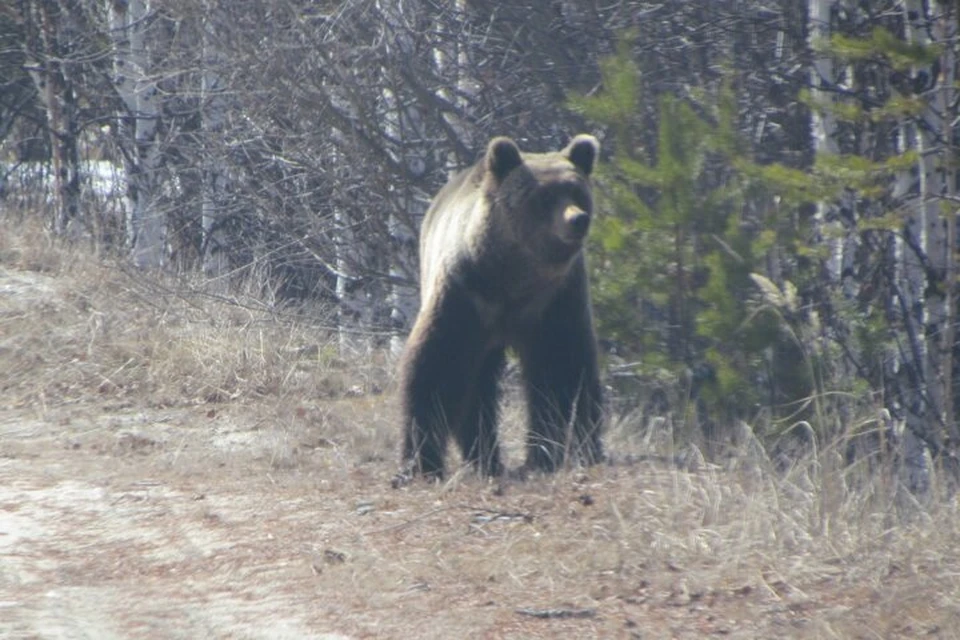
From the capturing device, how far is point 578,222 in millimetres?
6867

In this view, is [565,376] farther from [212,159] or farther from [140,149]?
[140,149]

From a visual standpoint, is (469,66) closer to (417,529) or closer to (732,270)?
(732,270)

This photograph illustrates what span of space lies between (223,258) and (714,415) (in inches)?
320

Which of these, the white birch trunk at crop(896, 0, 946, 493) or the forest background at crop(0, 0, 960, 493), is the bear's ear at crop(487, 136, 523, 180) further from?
the white birch trunk at crop(896, 0, 946, 493)

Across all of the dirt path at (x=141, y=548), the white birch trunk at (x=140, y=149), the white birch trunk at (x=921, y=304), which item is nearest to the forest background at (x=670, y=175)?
the white birch trunk at (x=921, y=304)

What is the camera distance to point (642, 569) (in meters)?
5.26

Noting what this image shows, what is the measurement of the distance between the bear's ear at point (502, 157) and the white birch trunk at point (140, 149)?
8261 millimetres

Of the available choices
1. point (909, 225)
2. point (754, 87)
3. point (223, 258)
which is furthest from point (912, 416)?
point (223, 258)

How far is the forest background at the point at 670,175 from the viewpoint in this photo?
729 centimetres

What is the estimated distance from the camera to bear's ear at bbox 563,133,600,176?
7488 mm

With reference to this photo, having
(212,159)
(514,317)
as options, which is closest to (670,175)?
(514,317)

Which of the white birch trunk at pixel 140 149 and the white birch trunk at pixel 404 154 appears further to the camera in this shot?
the white birch trunk at pixel 140 149

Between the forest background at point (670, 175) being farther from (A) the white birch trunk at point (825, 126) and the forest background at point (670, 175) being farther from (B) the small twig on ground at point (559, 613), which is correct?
(B) the small twig on ground at point (559, 613)

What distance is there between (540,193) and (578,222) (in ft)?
1.72
